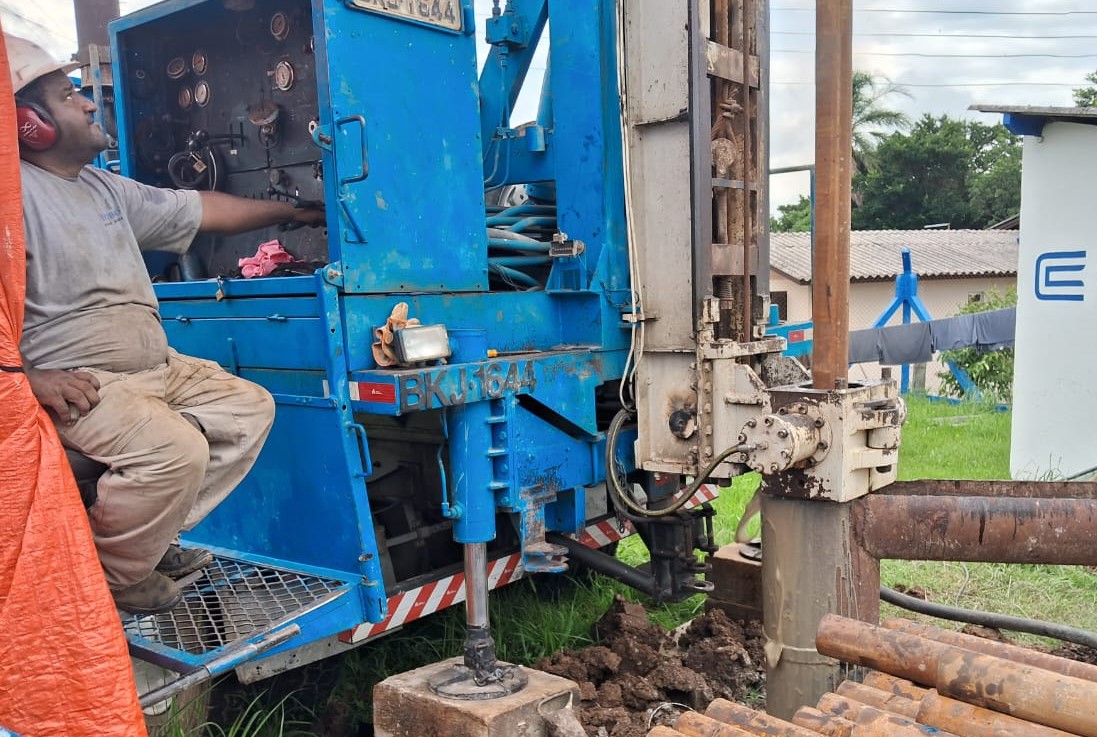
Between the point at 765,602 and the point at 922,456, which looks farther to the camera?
the point at 922,456

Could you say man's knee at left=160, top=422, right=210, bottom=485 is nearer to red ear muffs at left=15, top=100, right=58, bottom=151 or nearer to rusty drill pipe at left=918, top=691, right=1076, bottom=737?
red ear muffs at left=15, top=100, right=58, bottom=151

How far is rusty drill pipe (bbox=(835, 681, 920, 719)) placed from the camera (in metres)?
2.63

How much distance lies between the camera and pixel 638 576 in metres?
4.34

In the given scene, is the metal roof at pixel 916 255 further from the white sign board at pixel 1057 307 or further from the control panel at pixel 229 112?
the control panel at pixel 229 112

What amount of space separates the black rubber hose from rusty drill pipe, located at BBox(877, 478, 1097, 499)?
1.15 m

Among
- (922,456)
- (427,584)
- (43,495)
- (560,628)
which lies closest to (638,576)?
(560,628)

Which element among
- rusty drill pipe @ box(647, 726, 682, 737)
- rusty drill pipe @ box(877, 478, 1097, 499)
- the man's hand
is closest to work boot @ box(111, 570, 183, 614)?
the man's hand

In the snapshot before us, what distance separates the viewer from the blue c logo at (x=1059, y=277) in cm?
748

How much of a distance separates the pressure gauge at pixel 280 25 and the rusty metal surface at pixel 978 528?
9.25 ft

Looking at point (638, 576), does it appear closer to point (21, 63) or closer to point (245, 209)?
point (245, 209)

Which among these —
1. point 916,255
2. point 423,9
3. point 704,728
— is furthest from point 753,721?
point 916,255

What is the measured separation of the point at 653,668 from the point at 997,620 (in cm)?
161

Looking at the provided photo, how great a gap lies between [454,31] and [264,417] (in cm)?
165

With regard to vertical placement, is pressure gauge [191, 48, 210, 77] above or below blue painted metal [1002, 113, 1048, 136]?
Answer: below
